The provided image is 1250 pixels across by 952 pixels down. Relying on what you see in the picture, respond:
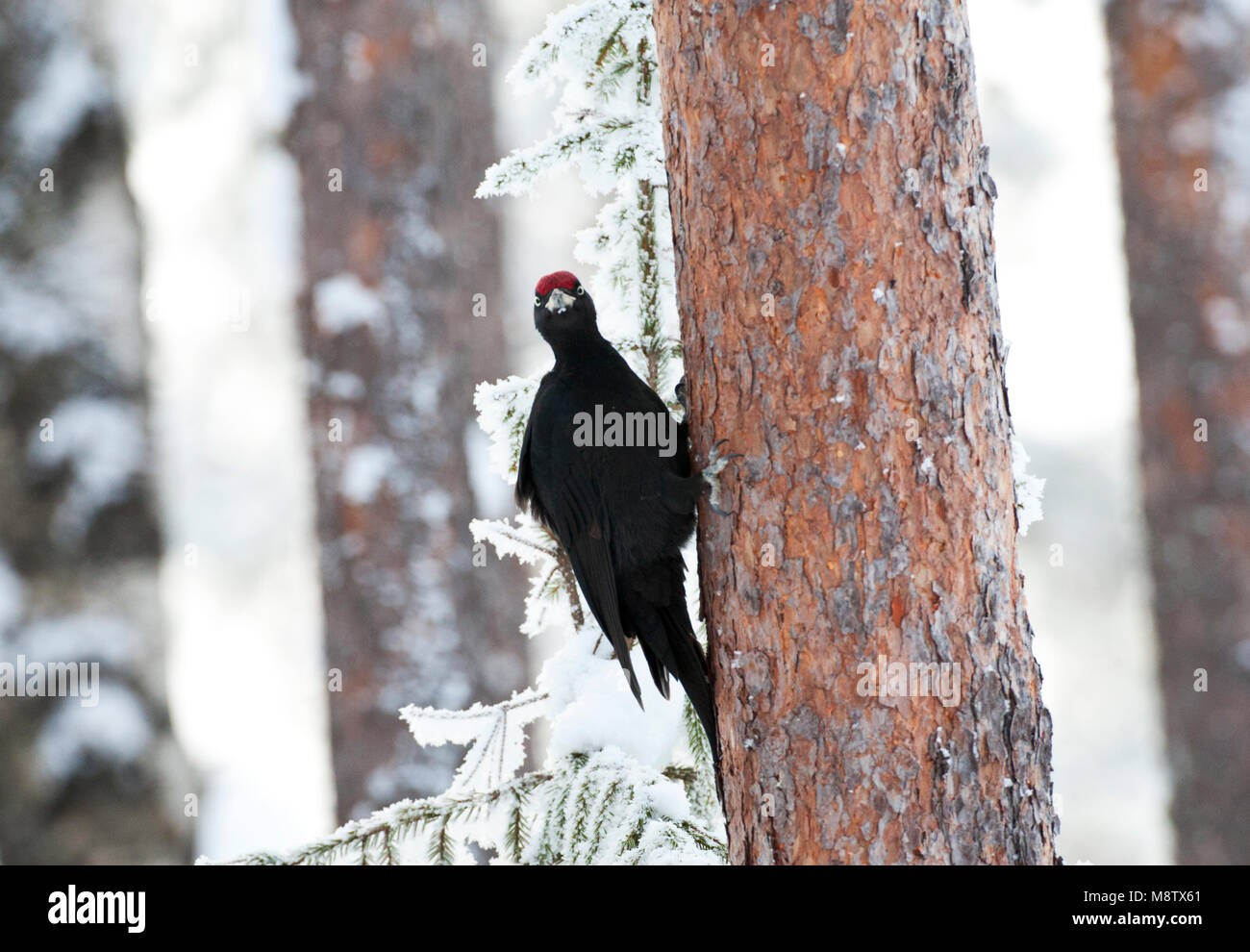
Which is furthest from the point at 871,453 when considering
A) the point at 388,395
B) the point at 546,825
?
the point at 388,395

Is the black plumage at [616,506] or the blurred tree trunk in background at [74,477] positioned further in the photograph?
the blurred tree trunk in background at [74,477]

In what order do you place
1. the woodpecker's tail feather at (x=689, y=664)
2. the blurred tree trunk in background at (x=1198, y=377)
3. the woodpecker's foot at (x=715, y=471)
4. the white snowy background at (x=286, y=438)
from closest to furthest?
the woodpecker's foot at (x=715, y=471) → the woodpecker's tail feather at (x=689, y=664) → the blurred tree trunk in background at (x=1198, y=377) → the white snowy background at (x=286, y=438)

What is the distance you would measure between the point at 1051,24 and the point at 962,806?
909cm

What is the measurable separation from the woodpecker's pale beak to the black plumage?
0.01m

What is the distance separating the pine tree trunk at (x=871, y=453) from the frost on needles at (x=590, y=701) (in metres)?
0.50

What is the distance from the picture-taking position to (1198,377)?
16.5 feet

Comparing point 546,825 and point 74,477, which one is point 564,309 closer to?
point 546,825

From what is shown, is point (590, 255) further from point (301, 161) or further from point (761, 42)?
point (301, 161)

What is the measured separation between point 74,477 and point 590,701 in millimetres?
2868

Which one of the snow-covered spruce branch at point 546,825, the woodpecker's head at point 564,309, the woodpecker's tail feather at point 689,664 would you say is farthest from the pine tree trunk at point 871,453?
the woodpecker's head at point 564,309

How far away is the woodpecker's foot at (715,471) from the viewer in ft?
7.66

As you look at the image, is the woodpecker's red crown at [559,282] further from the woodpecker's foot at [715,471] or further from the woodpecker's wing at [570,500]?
the woodpecker's foot at [715,471]

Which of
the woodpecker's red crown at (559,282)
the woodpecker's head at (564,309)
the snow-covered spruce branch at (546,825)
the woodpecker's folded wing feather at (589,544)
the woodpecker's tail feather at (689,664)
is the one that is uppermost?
the woodpecker's red crown at (559,282)
